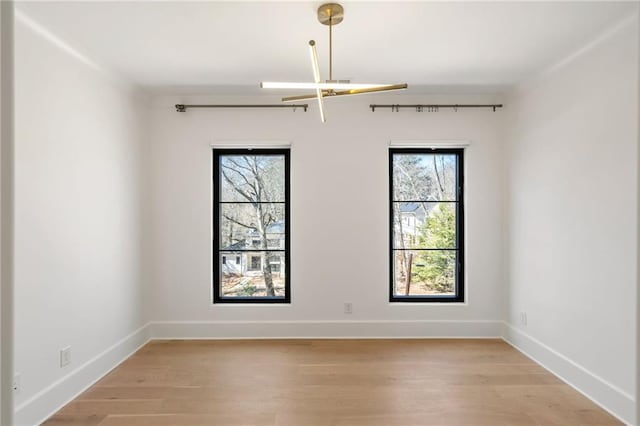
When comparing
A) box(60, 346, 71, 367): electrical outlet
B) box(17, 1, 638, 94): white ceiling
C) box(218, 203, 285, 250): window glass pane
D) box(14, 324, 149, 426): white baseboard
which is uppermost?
box(17, 1, 638, 94): white ceiling

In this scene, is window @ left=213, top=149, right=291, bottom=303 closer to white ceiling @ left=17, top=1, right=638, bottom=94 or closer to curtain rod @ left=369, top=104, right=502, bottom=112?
white ceiling @ left=17, top=1, right=638, bottom=94

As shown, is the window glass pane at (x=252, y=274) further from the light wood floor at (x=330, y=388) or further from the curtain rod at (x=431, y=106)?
the curtain rod at (x=431, y=106)

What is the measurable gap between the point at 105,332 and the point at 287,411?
5.73ft

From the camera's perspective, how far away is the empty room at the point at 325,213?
2383mm

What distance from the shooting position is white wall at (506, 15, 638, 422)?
240 centimetres

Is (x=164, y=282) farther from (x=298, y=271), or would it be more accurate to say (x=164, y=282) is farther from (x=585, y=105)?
(x=585, y=105)

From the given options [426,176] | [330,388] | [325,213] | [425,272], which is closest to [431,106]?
[426,176]

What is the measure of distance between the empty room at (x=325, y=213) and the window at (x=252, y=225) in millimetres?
25

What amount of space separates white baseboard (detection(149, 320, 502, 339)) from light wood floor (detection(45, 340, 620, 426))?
→ 0.20 m

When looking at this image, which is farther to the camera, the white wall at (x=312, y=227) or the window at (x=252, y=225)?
the window at (x=252, y=225)

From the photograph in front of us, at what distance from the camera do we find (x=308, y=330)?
390cm

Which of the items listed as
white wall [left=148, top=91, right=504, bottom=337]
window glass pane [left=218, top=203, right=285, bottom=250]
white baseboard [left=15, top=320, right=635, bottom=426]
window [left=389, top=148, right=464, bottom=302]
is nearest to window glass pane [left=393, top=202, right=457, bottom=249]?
window [left=389, top=148, right=464, bottom=302]
